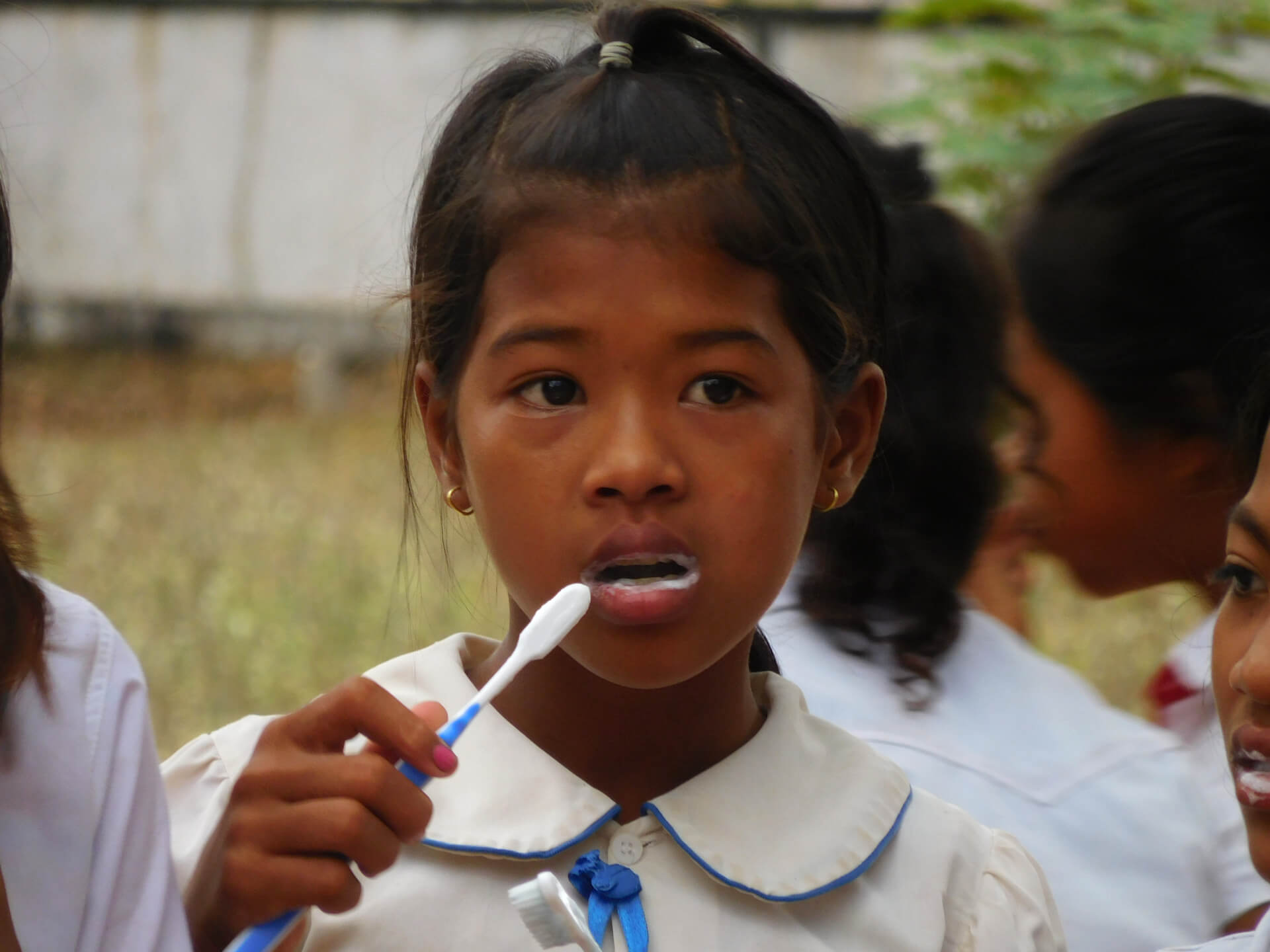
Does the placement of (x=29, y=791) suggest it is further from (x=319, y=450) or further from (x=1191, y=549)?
(x=319, y=450)

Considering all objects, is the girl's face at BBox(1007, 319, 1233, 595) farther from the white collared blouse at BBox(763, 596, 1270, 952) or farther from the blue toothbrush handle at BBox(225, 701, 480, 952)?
the blue toothbrush handle at BBox(225, 701, 480, 952)

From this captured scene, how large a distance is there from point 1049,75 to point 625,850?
9.68 ft

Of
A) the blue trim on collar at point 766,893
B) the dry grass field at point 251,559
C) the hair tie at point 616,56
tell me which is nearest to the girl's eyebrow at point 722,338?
the hair tie at point 616,56

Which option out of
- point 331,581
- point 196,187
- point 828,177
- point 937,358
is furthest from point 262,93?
point 828,177

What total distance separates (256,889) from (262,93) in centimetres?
635

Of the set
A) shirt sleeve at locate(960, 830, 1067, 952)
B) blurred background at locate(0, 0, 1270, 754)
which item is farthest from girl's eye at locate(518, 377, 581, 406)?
blurred background at locate(0, 0, 1270, 754)

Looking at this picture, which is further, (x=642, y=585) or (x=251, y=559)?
(x=251, y=559)

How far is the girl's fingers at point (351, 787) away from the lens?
1.05 m

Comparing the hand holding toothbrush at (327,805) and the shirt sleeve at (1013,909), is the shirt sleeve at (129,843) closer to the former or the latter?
the hand holding toothbrush at (327,805)

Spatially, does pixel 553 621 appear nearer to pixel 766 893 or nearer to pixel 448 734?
pixel 448 734

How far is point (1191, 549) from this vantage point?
77.4 inches

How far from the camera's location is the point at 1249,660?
3.73 ft

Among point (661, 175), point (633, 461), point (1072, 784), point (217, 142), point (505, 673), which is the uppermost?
point (661, 175)

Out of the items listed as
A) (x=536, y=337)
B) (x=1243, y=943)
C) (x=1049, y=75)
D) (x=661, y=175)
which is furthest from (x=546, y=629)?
(x=1049, y=75)
